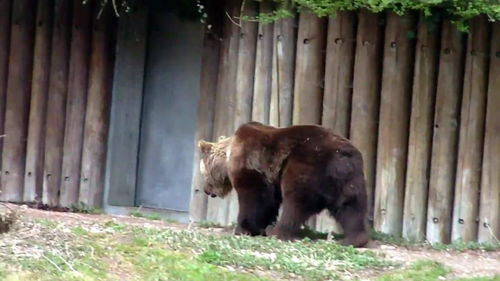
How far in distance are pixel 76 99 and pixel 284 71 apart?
306 centimetres

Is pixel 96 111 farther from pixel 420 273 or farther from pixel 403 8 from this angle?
pixel 420 273

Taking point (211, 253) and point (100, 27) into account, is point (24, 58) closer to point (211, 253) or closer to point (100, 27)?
point (100, 27)

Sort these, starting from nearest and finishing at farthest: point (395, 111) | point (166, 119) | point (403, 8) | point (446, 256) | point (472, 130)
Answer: point (446, 256) < point (403, 8) < point (472, 130) < point (395, 111) < point (166, 119)

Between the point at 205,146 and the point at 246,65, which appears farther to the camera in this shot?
the point at 246,65

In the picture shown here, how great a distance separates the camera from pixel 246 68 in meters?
12.0

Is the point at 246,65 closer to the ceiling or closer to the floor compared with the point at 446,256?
closer to the ceiling

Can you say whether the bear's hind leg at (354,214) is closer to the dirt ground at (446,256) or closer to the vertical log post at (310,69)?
the dirt ground at (446,256)

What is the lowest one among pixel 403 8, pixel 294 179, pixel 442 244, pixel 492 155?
pixel 442 244

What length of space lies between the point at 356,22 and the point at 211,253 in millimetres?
3777

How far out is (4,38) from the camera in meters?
13.5

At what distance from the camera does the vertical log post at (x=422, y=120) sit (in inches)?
431

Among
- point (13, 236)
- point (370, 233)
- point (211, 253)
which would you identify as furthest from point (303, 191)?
point (13, 236)

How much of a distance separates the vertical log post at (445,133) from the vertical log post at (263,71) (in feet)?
6.30

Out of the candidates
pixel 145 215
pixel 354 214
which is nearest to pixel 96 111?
pixel 145 215
